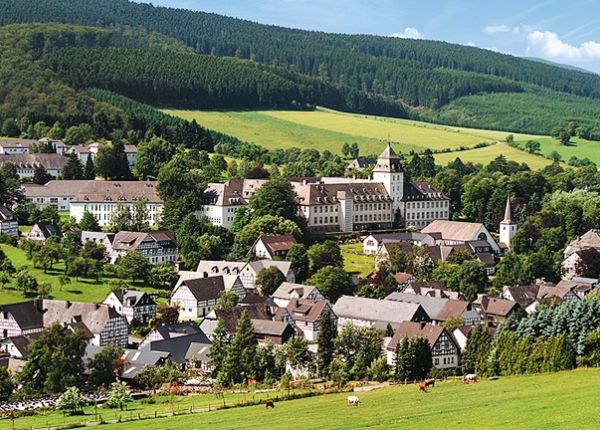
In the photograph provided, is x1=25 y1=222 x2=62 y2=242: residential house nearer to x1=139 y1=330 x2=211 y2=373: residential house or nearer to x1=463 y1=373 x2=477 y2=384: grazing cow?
x1=139 y1=330 x2=211 y2=373: residential house

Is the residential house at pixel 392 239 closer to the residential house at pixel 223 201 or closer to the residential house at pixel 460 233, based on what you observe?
the residential house at pixel 460 233

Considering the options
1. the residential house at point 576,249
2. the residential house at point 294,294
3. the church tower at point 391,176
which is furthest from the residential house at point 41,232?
the residential house at point 576,249

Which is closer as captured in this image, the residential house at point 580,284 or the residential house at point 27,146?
the residential house at point 580,284

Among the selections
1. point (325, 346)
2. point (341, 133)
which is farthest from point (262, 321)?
point (341, 133)

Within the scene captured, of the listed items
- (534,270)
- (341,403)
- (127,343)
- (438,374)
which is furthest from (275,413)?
(534,270)

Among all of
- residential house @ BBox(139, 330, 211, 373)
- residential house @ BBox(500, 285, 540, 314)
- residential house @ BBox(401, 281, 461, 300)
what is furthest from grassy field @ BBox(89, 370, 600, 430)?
→ residential house @ BBox(401, 281, 461, 300)
